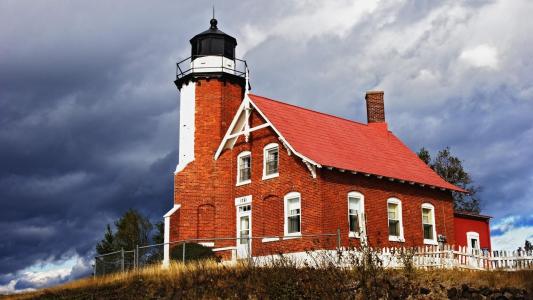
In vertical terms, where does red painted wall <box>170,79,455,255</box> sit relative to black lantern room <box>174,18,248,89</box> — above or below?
below

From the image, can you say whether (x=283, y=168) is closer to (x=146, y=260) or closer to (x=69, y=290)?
(x=146, y=260)

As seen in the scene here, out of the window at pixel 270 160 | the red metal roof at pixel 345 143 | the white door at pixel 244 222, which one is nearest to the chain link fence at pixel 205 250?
the white door at pixel 244 222

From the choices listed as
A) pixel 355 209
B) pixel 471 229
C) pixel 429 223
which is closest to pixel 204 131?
pixel 355 209

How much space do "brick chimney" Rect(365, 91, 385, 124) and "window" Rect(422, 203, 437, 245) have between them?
18.4 feet

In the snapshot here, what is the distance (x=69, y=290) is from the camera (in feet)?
77.5

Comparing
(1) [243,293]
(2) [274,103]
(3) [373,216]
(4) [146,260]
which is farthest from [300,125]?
(1) [243,293]

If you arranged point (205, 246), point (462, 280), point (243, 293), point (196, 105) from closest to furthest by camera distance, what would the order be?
1. point (462, 280)
2. point (243, 293)
3. point (205, 246)
4. point (196, 105)

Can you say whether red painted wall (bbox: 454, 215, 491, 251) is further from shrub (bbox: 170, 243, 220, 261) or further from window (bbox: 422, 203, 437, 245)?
shrub (bbox: 170, 243, 220, 261)

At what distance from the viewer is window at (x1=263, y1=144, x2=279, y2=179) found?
26556mm

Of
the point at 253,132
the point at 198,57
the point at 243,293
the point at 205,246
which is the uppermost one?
the point at 198,57

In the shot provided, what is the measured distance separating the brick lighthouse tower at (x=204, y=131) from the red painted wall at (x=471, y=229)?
10.7m

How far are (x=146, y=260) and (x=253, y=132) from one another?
24.1 ft

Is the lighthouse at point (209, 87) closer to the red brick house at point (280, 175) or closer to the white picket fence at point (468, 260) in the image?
the red brick house at point (280, 175)

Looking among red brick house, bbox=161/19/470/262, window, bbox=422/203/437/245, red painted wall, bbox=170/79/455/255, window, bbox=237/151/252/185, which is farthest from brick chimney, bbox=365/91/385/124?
window, bbox=237/151/252/185
